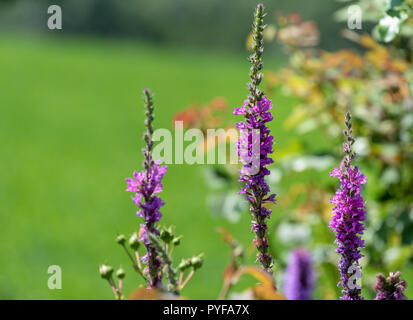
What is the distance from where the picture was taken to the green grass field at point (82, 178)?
15.6ft

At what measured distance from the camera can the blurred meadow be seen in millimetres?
4434

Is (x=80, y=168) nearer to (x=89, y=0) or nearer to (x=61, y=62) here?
(x=61, y=62)

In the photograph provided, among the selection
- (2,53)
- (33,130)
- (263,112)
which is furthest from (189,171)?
(2,53)

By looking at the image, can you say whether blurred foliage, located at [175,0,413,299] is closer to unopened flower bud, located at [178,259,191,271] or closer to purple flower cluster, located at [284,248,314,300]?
purple flower cluster, located at [284,248,314,300]

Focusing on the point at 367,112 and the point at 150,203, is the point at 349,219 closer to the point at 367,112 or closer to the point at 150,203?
the point at 150,203

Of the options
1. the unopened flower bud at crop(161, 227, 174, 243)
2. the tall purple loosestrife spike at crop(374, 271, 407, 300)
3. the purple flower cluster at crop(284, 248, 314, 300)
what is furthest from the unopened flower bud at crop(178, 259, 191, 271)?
Result: the purple flower cluster at crop(284, 248, 314, 300)

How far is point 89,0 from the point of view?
128ft

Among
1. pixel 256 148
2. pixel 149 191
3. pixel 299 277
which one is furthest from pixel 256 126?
pixel 299 277

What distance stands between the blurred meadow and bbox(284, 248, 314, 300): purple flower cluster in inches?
4.5

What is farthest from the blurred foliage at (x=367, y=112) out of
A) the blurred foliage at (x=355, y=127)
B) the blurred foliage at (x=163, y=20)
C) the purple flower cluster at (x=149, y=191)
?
the blurred foliage at (x=163, y=20)

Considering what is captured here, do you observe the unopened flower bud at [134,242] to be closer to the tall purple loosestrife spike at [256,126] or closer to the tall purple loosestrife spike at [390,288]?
the tall purple loosestrife spike at [256,126]

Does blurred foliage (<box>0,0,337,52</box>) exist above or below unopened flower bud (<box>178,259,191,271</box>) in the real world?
above

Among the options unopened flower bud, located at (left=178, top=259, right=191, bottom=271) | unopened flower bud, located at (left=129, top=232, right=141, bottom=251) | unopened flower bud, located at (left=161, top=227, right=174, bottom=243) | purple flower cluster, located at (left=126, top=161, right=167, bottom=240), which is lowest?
unopened flower bud, located at (left=178, top=259, right=191, bottom=271)
